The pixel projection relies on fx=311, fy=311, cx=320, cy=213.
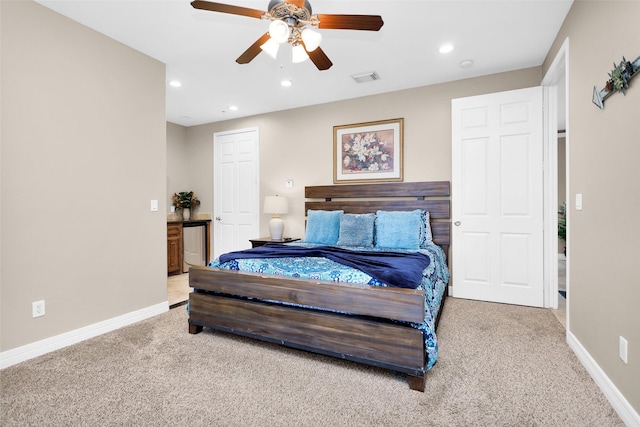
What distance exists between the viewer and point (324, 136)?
450 centimetres

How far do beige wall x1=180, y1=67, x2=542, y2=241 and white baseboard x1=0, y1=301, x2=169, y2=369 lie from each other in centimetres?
225

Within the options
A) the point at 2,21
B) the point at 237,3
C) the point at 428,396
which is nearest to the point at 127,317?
the point at 2,21

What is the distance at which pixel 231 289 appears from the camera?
245 centimetres

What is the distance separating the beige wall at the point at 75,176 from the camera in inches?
85.9

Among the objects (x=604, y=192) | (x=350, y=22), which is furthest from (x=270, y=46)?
(x=604, y=192)

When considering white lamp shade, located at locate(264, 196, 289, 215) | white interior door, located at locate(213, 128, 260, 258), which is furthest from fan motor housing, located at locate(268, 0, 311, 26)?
white interior door, located at locate(213, 128, 260, 258)

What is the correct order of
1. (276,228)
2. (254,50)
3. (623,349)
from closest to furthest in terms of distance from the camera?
(623,349) → (254,50) → (276,228)

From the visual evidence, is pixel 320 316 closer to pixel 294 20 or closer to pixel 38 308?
pixel 294 20

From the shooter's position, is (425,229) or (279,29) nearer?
(279,29)

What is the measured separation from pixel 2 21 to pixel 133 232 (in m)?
1.77

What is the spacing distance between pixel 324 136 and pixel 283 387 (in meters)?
3.42

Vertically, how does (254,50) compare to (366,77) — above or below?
below

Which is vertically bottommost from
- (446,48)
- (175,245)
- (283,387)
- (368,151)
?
(283,387)

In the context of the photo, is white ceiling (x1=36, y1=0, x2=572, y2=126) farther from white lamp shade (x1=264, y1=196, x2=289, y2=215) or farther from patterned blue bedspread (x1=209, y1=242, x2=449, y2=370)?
patterned blue bedspread (x1=209, y1=242, x2=449, y2=370)
